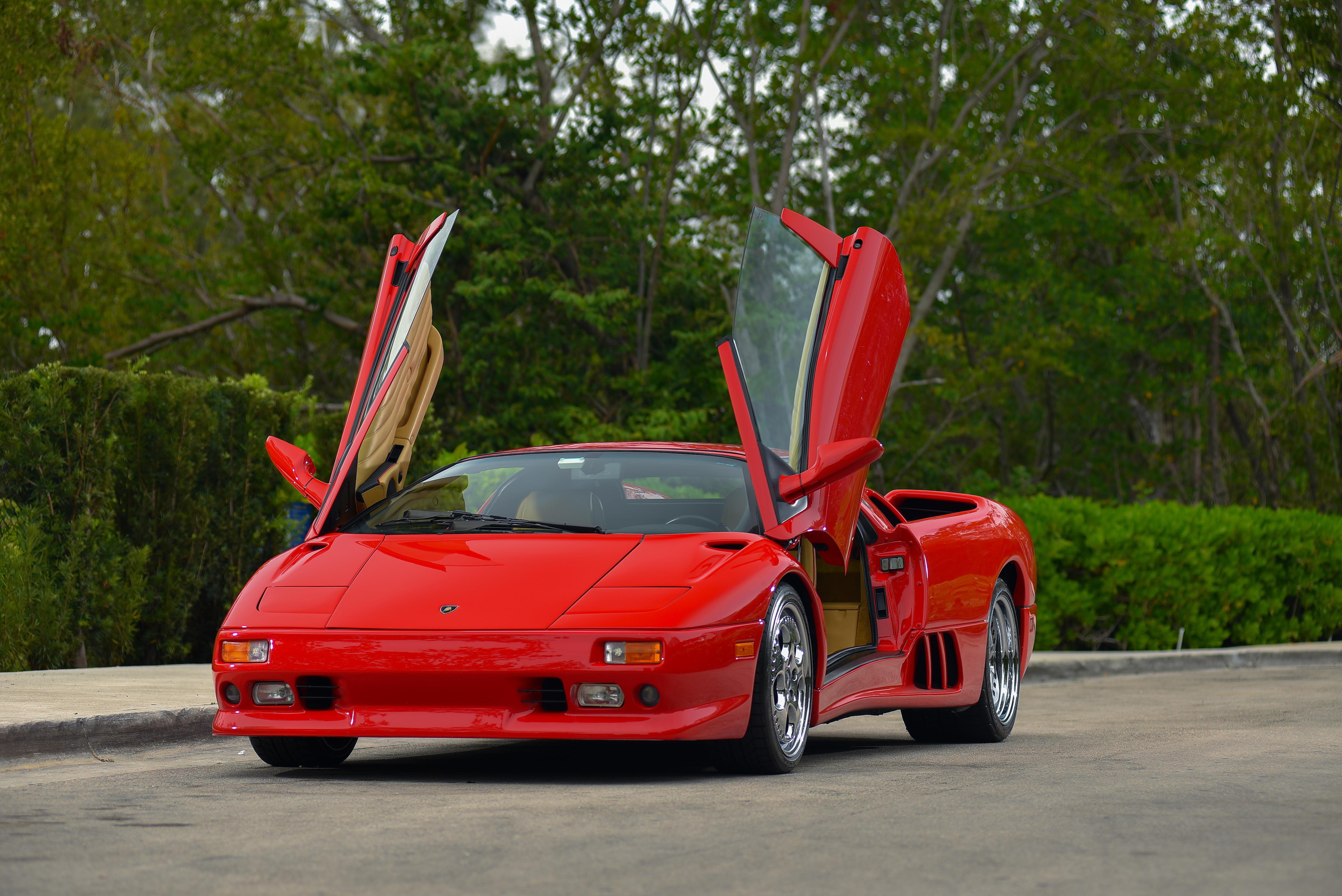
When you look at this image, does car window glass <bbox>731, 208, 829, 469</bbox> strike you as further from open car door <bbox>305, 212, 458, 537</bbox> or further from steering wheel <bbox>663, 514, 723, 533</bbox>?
open car door <bbox>305, 212, 458, 537</bbox>

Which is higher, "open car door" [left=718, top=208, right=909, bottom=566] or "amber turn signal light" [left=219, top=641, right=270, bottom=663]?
"open car door" [left=718, top=208, right=909, bottom=566]

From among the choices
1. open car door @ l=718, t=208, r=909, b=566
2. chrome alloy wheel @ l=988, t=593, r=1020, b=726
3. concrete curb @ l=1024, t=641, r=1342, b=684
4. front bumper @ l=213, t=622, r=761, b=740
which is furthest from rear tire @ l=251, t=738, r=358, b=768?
concrete curb @ l=1024, t=641, r=1342, b=684

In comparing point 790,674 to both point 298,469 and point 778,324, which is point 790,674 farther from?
point 298,469

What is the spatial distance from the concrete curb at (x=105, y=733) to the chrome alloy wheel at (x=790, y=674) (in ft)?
10.5

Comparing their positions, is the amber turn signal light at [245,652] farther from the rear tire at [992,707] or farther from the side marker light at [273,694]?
the rear tire at [992,707]

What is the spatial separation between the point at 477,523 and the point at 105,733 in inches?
88.0

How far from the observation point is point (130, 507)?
11445mm

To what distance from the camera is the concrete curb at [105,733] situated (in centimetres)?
701

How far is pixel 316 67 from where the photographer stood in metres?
25.5

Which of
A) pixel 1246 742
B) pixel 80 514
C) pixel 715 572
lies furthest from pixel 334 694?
pixel 80 514

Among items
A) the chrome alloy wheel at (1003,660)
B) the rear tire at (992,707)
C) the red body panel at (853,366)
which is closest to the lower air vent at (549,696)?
the red body panel at (853,366)

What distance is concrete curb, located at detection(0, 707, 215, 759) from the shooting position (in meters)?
7.01

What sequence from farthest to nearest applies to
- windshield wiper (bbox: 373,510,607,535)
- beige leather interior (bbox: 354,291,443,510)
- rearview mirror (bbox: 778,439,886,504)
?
beige leather interior (bbox: 354,291,443,510)
windshield wiper (bbox: 373,510,607,535)
rearview mirror (bbox: 778,439,886,504)

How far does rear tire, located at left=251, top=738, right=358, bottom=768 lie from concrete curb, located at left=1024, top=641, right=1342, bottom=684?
8.20m
